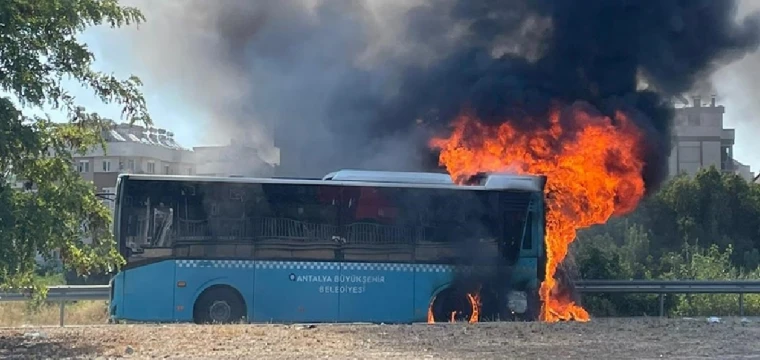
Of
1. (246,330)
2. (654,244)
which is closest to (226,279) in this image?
(246,330)

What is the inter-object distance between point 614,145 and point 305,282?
26.2 ft

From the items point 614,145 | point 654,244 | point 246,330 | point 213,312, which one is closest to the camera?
point 246,330

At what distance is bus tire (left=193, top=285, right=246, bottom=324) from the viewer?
52.8 ft

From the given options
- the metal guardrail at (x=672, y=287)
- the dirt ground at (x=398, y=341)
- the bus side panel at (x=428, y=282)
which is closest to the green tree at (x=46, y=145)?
the dirt ground at (x=398, y=341)

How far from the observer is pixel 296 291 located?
16391mm

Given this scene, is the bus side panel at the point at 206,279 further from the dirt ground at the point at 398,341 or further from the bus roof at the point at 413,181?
the dirt ground at the point at 398,341

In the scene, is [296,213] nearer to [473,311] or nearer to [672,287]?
[473,311]

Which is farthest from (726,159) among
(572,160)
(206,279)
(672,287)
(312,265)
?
(206,279)

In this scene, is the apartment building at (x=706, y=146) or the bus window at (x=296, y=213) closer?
the bus window at (x=296, y=213)

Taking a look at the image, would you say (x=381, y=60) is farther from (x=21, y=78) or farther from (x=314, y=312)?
(x=21, y=78)

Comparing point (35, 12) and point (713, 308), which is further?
point (713, 308)

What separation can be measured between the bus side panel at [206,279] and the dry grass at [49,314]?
347cm

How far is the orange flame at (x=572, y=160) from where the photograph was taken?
18703 millimetres

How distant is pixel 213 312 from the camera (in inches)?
635
